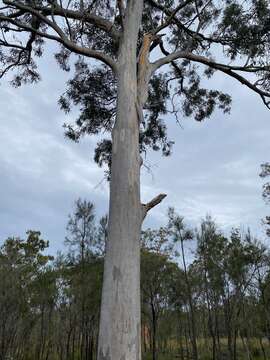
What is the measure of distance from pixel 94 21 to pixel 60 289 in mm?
19258

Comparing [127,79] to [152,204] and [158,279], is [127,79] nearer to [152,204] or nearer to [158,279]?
[152,204]

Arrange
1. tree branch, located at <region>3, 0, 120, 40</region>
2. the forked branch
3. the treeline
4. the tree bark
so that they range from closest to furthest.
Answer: the tree bark → the forked branch → tree branch, located at <region>3, 0, 120, 40</region> → the treeline

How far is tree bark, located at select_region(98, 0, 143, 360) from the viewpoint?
8.13ft

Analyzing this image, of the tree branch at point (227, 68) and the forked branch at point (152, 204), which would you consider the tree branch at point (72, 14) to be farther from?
the forked branch at point (152, 204)

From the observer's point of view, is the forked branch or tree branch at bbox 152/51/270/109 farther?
tree branch at bbox 152/51/270/109

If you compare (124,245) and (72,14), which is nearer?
(124,245)

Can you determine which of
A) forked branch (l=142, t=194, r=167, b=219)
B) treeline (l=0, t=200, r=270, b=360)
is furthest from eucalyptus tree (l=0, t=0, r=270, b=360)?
treeline (l=0, t=200, r=270, b=360)

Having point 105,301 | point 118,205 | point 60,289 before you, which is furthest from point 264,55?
point 60,289

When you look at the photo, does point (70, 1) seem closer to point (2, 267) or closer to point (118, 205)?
point (118, 205)

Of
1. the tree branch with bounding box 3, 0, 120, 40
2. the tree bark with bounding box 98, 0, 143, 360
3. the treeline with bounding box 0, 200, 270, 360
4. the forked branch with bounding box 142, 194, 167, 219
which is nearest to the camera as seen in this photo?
the tree bark with bounding box 98, 0, 143, 360

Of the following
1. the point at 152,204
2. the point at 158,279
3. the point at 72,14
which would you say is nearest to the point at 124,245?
the point at 152,204

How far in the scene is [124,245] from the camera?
2.75 metres

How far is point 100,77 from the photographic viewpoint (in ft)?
23.5

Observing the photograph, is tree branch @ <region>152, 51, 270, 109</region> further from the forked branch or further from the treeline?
the treeline
